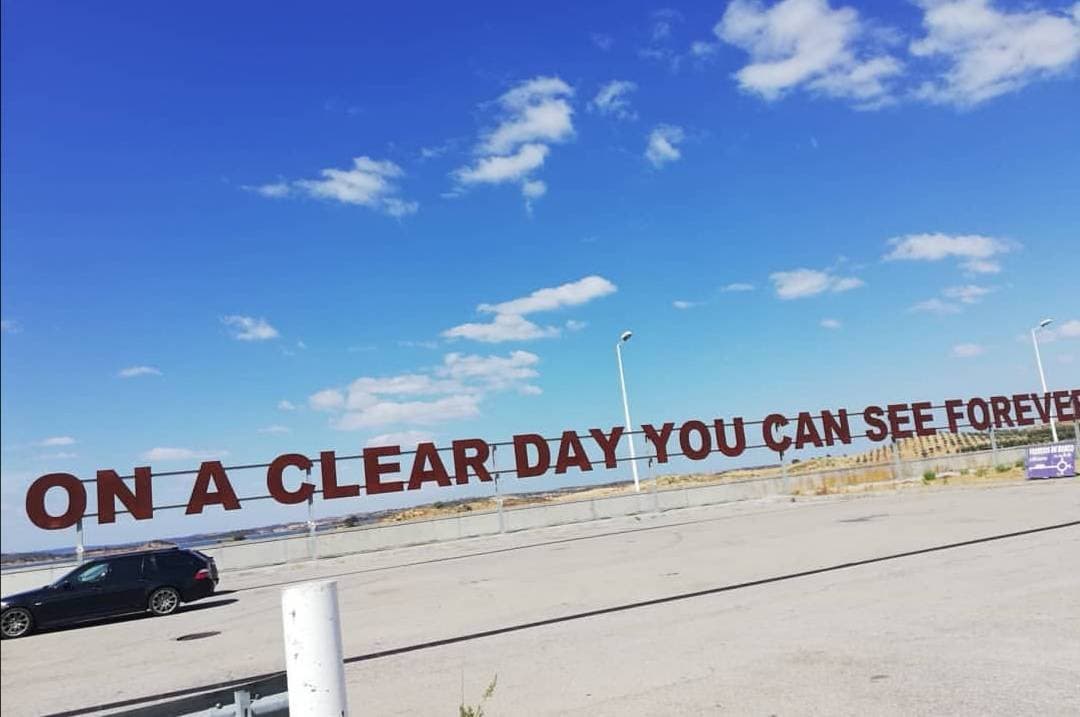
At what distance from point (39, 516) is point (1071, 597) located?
65.0 ft

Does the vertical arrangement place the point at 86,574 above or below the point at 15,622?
above

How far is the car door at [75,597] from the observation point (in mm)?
13000

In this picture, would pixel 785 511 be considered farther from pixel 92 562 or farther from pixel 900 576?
pixel 92 562

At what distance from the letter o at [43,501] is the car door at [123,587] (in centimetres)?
509

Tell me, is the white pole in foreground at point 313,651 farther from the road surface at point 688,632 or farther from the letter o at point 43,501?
the letter o at point 43,501

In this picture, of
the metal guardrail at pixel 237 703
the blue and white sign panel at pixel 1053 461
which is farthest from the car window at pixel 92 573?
the blue and white sign panel at pixel 1053 461

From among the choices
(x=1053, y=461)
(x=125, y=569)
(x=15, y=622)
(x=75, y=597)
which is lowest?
(x=1053, y=461)

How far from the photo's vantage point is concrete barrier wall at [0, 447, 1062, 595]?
1911 cm

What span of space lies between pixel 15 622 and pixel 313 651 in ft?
41.7

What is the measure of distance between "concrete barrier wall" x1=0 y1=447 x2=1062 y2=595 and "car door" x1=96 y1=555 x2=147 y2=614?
13.2 feet

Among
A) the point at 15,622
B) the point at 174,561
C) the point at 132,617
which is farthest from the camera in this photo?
the point at 174,561

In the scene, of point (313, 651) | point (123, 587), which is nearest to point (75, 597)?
point (123, 587)

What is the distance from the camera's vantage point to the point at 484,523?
22.7 meters

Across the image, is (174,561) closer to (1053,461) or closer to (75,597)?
(75,597)
